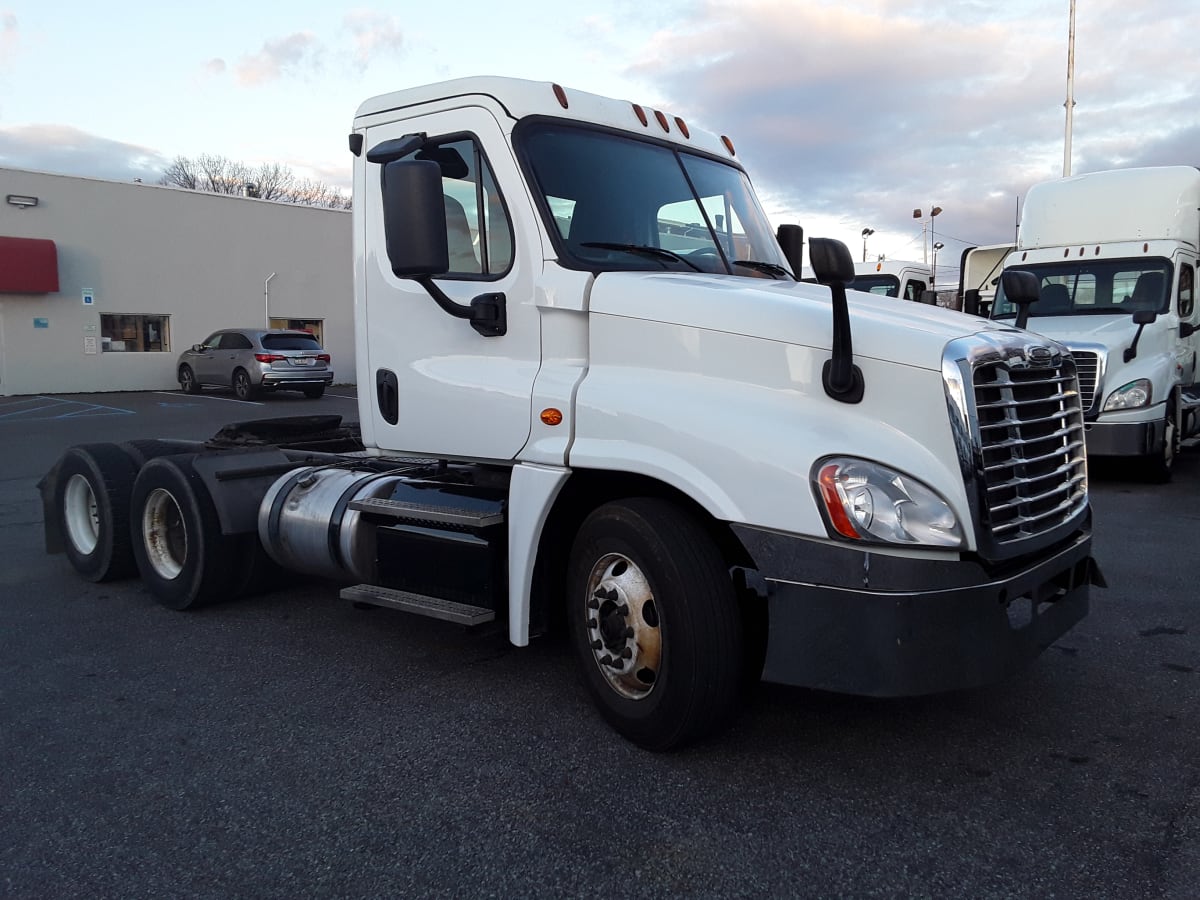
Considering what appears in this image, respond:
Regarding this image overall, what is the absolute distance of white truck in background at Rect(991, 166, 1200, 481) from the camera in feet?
33.9

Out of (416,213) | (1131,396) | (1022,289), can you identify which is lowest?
(1131,396)

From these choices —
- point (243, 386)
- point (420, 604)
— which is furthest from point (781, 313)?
point (243, 386)

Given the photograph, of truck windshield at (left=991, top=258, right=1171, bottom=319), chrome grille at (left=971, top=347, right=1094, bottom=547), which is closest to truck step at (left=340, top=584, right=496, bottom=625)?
chrome grille at (left=971, top=347, right=1094, bottom=547)

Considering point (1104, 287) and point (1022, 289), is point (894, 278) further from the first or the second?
point (1022, 289)

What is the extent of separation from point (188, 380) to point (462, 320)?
1017 inches

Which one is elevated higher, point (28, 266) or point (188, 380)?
point (28, 266)

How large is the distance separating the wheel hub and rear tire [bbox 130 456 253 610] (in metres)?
2.81

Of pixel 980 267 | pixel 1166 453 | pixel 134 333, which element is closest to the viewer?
pixel 1166 453

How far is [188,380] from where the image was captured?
1093 inches

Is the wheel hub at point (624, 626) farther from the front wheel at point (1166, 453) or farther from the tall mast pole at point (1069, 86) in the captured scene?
the tall mast pole at point (1069, 86)

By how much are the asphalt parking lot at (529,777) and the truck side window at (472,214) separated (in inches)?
75.4

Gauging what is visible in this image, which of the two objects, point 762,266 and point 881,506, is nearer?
point 881,506

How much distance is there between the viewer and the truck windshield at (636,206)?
13.7 ft

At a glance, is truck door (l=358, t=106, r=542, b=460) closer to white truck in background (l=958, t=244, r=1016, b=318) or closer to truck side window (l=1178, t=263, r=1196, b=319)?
truck side window (l=1178, t=263, r=1196, b=319)
